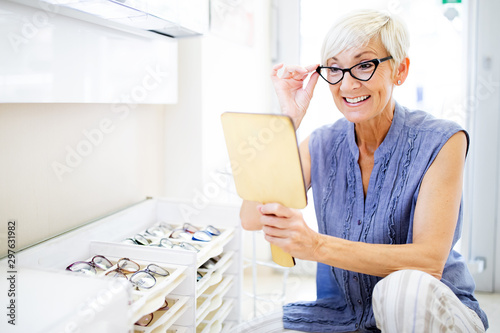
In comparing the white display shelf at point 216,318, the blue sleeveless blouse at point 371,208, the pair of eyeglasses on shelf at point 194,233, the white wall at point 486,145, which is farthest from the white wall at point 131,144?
the white wall at point 486,145

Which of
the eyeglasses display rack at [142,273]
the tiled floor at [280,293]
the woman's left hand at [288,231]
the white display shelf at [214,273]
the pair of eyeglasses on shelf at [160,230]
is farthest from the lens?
the tiled floor at [280,293]

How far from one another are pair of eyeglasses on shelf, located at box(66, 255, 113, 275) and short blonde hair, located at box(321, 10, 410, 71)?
0.77 metres

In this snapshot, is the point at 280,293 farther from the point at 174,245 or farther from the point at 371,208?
the point at 371,208

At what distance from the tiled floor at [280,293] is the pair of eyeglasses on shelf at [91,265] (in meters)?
0.96

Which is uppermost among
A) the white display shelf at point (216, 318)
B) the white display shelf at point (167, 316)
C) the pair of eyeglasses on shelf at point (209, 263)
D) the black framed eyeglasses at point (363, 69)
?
the black framed eyeglasses at point (363, 69)

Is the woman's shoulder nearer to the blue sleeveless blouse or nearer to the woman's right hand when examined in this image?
the blue sleeveless blouse

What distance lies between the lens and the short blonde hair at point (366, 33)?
44.1 inches

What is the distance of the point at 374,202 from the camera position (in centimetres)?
118

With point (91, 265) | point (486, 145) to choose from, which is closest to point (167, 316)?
point (91, 265)

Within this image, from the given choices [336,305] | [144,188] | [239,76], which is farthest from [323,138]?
[239,76]

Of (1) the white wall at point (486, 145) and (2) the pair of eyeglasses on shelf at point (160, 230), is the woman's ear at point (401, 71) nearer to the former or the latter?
(2) the pair of eyeglasses on shelf at point (160, 230)

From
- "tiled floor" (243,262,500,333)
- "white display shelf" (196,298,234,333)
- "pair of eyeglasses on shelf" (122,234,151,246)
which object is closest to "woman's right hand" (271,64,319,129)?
"pair of eyeglasses on shelf" (122,234,151,246)

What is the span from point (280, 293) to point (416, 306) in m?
1.48

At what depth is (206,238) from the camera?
139 centimetres
